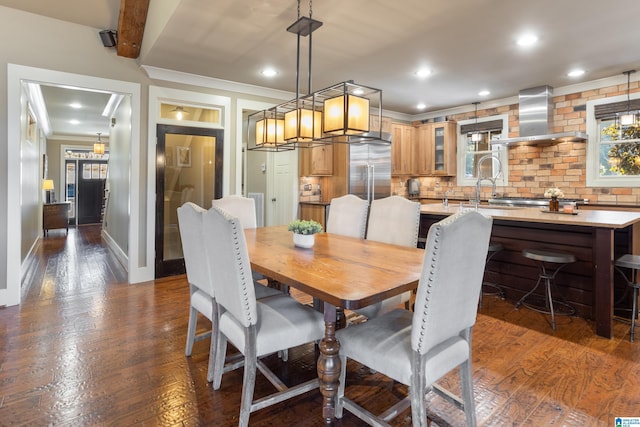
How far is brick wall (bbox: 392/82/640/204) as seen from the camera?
4867 mm

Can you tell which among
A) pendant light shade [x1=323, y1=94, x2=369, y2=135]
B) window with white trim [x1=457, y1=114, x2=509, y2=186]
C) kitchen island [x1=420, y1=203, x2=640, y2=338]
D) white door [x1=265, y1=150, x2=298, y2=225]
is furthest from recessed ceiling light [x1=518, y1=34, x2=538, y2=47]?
white door [x1=265, y1=150, x2=298, y2=225]

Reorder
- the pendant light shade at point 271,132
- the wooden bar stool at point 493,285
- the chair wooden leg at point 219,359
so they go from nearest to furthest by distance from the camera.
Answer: the chair wooden leg at point 219,359 → the pendant light shade at point 271,132 → the wooden bar stool at point 493,285

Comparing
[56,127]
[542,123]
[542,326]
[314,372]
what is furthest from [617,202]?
[56,127]

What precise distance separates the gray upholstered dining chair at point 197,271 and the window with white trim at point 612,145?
16.5 feet

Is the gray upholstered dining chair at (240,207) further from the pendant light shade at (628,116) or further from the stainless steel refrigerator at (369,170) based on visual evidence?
the pendant light shade at (628,116)

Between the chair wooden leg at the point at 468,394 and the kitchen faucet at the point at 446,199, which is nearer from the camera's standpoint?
the chair wooden leg at the point at 468,394

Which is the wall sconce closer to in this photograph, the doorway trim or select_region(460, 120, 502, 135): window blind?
the doorway trim

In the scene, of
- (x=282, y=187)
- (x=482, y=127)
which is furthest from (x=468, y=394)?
(x=482, y=127)

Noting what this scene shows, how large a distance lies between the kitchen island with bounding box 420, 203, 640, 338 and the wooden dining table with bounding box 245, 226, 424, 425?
1582mm

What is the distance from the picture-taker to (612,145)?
16.1 ft

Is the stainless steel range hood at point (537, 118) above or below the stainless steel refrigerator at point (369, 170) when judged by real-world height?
above

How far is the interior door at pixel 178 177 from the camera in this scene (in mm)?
4395

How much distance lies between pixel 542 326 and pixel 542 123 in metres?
3.43

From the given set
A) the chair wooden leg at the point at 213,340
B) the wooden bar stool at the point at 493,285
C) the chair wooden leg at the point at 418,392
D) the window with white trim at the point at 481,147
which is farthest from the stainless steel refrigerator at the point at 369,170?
the chair wooden leg at the point at 418,392
